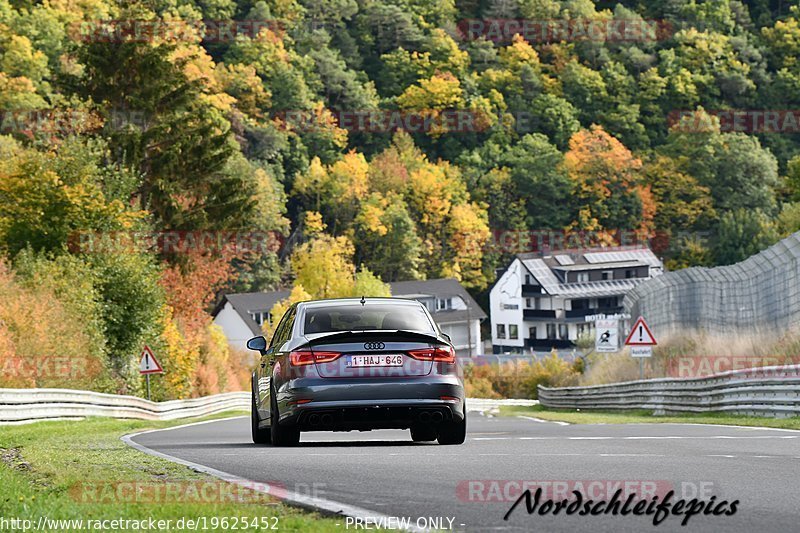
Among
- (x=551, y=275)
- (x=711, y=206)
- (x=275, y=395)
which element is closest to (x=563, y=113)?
(x=711, y=206)

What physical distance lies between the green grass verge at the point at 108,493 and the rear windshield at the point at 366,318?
2.19 m

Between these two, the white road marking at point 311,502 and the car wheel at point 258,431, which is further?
the car wheel at point 258,431

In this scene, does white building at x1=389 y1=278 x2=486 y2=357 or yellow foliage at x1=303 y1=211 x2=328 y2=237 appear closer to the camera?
white building at x1=389 y1=278 x2=486 y2=357

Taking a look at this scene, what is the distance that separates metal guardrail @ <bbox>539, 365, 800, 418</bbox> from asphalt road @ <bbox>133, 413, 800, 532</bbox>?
5.23 meters

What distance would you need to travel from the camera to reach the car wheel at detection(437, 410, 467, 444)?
15.4 m

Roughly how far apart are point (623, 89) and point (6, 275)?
451ft

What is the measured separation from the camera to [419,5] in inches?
7677

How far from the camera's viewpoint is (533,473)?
1119 cm

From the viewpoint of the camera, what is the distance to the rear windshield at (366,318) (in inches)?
579

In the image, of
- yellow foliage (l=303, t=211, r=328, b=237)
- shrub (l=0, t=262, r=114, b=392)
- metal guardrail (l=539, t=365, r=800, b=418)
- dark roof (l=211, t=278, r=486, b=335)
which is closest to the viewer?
metal guardrail (l=539, t=365, r=800, b=418)

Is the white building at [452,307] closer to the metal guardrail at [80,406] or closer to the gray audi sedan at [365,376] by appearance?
the metal guardrail at [80,406]

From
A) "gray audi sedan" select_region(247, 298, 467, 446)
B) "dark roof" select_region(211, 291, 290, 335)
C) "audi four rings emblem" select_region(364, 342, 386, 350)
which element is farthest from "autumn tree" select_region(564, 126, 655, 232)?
"audi four rings emblem" select_region(364, 342, 386, 350)

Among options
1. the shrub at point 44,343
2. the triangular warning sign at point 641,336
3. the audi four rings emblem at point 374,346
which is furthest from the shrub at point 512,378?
the audi four rings emblem at point 374,346

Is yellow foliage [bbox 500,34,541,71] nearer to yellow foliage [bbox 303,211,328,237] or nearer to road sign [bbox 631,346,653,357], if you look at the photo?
yellow foliage [bbox 303,211,328,237]
